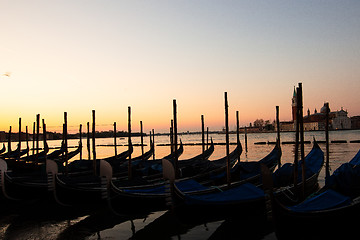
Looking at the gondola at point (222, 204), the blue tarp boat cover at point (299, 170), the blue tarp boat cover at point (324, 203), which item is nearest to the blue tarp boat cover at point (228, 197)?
the gondola at point (222, 204)

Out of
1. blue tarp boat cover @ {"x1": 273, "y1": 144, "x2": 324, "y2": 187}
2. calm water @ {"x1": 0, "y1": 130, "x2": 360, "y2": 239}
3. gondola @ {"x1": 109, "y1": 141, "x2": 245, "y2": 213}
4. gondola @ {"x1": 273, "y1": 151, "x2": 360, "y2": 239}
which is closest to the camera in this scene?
gondola @ {"x1": 273, "y1": 151, "x2": 360, "y2": 239}

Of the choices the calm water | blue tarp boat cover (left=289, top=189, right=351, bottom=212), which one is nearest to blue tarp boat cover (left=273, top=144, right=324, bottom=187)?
the calm water

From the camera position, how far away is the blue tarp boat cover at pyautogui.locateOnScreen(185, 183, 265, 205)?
20.4ft

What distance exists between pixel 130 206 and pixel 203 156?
→ 9.79 meters

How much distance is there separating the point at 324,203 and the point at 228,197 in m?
1.81

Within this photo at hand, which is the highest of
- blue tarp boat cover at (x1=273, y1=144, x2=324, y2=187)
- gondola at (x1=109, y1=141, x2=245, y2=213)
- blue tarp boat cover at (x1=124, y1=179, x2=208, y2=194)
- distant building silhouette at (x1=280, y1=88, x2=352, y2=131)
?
distant building silhouette at (x1=280, y1=88, x2=352, y2=131)

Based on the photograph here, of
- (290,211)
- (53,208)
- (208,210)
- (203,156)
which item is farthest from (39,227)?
(203,156)

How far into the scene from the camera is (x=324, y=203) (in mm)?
5770

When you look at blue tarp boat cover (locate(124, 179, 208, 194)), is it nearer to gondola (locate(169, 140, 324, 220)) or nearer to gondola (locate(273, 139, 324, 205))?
gondola (locate(169, 140, 324, 220))

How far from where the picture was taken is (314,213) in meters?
5.30

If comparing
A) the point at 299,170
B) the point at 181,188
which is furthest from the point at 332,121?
the point at 181,188

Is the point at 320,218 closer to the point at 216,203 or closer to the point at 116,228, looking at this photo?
the point at 216,203

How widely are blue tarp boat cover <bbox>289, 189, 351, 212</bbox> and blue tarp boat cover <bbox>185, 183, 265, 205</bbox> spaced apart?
112 centimetres

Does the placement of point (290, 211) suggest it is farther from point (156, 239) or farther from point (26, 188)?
point (26, 188)
